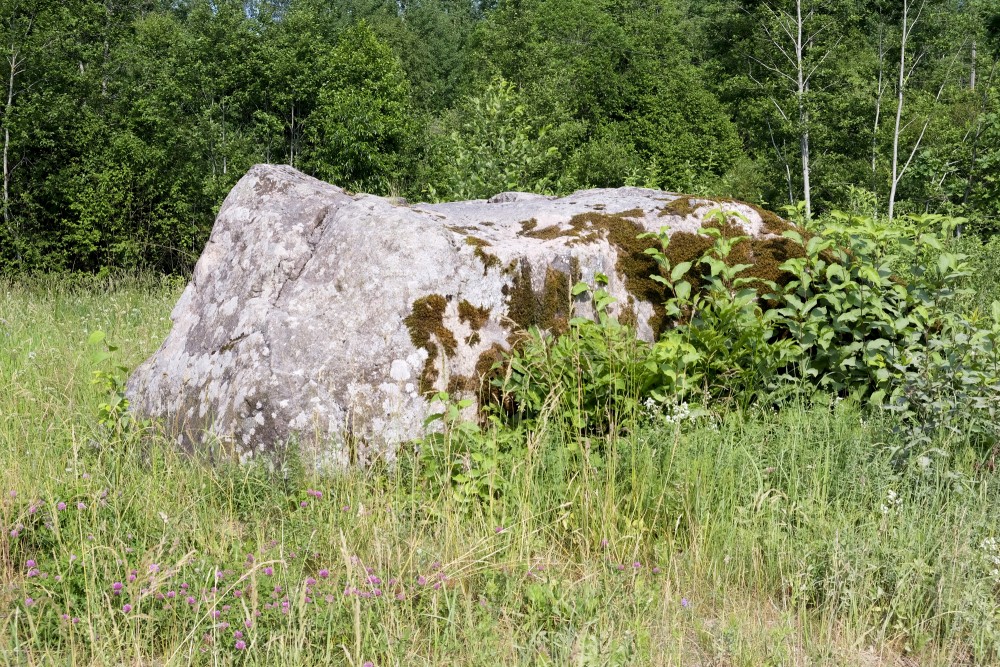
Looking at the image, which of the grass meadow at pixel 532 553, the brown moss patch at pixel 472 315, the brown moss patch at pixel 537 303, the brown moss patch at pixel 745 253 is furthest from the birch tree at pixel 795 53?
the grass meadow at pixel 532 553

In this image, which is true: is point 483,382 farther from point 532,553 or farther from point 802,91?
point 802,91

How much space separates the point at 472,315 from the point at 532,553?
1641mm

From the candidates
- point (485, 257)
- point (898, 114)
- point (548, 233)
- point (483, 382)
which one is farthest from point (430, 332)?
point (898, 114)

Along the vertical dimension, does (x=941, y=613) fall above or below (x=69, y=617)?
below

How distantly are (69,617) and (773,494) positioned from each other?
9.76 feet

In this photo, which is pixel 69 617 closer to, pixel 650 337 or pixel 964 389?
pixel 650 337

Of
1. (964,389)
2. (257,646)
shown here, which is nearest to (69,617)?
(257,646)

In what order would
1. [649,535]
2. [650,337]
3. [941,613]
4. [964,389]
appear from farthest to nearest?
[650,337] < [964,389] < [649,535] < [941,613]

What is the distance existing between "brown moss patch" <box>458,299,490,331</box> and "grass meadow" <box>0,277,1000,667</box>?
29.6 inches

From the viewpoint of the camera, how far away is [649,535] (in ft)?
11.3

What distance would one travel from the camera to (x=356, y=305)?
176 inches

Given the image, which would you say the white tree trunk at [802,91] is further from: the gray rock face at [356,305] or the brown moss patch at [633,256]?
the gray rock face at [356,305]

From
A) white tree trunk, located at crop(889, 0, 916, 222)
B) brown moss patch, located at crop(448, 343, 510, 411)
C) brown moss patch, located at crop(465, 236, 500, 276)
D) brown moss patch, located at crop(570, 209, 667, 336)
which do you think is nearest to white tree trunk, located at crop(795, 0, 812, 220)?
white tree trunk, located at crop(889, 0, 916, 222)

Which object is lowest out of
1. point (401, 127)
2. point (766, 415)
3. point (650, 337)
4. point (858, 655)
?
point (858, 655)
